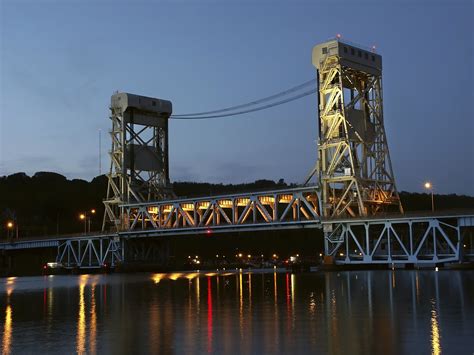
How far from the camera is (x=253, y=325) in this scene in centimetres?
2708

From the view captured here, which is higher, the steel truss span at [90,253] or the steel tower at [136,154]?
the steel tower at [136,154]

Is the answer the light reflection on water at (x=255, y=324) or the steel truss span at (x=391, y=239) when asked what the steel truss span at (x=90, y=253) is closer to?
the steel truss span at (x=391, y=239)

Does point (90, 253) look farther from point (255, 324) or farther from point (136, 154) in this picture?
point (255, 324)

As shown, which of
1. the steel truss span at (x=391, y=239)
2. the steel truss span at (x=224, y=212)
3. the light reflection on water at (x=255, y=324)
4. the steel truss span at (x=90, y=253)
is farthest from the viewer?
the steel truss span at (x=90, y=253)

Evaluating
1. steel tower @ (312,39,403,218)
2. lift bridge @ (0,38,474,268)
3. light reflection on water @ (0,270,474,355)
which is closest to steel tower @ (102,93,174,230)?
lift bridge @ (0,38,474,268)

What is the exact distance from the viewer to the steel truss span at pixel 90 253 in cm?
12768

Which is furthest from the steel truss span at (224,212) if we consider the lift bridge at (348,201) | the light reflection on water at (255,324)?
the light reflection on water at (255,324)

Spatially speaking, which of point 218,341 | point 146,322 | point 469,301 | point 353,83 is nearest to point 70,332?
point 146,322

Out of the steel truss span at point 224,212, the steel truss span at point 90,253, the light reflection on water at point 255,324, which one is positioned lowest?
the light reflection on water at point 255,324

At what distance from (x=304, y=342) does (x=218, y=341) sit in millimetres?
2857

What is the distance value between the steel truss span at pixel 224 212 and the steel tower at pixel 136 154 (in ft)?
10.9

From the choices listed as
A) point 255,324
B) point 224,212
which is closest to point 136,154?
point 224,212

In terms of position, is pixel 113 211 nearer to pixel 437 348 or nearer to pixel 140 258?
pixel 140 258

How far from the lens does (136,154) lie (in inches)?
4951
